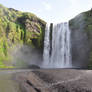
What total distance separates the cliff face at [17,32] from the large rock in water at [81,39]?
686 inches

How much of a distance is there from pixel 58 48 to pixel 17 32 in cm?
2107

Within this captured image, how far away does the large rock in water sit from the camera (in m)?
40.5

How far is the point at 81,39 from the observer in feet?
145

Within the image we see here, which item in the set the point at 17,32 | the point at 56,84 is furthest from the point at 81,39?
the point at 56,84

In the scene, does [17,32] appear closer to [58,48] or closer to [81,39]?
[58,48]

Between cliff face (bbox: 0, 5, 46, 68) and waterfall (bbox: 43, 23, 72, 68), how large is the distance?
5.19 meters

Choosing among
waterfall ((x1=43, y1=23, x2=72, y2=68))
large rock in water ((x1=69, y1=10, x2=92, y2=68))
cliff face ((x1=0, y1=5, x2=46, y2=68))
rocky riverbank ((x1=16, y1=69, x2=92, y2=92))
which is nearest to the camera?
rocky riverbank ((x1=16, y1=69, x2=92, y2=92))

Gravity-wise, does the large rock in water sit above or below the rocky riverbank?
above

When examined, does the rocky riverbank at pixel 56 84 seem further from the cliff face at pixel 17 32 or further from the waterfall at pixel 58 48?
the waterfall at pixel 58 48

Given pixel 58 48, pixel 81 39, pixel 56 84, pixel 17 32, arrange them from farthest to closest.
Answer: pixel 17 32 → pixel 58 48 → pixel 81 39 → pixel 56 84

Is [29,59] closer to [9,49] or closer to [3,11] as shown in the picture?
[9,49]

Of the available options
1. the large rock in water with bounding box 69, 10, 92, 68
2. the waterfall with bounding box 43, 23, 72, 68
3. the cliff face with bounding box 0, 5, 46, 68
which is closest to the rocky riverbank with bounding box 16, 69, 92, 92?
the cliff face with bounding box 0, 5, 46, 68

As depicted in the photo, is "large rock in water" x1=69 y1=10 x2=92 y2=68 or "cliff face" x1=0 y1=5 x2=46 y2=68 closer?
"large rock in water" x1=69 y1=10 x2=92 y2=68

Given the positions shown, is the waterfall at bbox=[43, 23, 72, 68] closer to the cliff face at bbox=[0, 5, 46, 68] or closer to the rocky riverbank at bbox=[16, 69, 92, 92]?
the cliff face at bbox=[0, 5, 46, 68]
